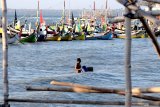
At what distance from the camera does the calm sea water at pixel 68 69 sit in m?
18.7

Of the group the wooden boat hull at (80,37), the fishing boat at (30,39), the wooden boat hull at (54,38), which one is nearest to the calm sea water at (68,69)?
the fishing boat at (30,39)

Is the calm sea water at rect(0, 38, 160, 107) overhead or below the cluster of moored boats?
below

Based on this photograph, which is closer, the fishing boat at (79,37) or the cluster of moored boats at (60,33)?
the cluster of moored boats at (60,33)

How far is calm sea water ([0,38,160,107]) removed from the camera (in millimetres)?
18733

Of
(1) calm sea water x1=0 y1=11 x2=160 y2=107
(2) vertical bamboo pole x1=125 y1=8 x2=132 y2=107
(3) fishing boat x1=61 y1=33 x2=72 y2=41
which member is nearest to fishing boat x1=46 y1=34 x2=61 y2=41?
(3) fishing boat x1=61 y1=33 x2=72 y2=41

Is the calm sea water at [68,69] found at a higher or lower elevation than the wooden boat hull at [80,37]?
lower

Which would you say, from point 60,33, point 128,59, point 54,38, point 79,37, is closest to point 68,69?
point 128,59

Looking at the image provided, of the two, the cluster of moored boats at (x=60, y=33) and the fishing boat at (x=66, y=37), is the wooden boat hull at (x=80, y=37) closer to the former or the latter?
the cluster of moored boats at (x=60, y=33)

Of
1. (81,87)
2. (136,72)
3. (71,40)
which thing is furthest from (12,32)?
(81,87)

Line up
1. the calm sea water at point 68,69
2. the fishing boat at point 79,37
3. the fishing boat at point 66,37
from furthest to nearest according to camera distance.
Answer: the fishing boat at point 79,37 < the fishing boat at point 66,37 < the calm sea water at point 68,69

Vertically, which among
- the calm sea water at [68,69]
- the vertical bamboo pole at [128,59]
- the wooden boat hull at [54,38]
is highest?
the vertical bamboo pole at [128,59]

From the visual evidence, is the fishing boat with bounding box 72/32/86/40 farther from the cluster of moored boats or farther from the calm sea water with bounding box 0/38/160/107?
the calm sea water with bounding box 0/38/160/107

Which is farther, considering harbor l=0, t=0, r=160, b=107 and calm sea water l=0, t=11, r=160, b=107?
calm sea water l=0, t=11, r=160, b=107

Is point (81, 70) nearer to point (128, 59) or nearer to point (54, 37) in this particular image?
point (128, 59)
